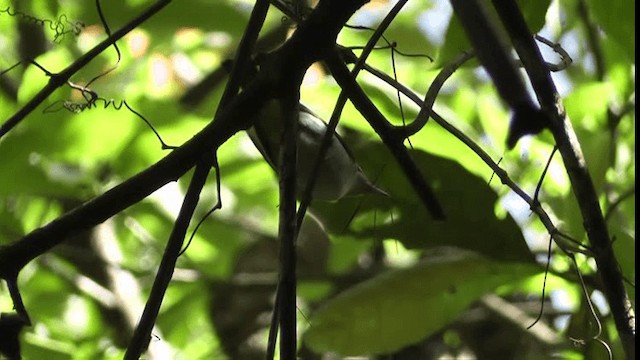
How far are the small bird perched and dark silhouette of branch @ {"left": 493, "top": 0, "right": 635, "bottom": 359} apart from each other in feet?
0.25

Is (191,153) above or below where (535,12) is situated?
below

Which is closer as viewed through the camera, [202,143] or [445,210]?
[202,143]

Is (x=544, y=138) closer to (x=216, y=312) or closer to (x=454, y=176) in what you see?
(x=454, y=176)

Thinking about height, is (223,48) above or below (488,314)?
above

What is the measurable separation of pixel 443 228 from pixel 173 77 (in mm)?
578

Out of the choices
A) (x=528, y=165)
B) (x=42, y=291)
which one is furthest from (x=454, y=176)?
(x=42, y=291)

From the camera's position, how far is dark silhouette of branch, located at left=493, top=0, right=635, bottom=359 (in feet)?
0.80

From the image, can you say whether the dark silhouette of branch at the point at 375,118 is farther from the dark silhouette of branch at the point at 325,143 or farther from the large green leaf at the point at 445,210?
the large green leaf at the point at 445,210

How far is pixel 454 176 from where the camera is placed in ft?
1.39

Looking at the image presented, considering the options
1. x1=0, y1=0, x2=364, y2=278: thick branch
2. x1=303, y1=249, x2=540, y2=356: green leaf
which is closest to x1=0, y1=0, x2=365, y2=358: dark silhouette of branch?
x1=0, y1=0, x2=364, y2=278: thick branch

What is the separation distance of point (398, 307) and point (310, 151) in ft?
0.59

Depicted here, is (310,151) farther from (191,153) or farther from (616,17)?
(616,17)

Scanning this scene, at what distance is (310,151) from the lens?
30 cm

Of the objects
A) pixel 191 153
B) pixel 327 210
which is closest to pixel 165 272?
pixel 191 153
